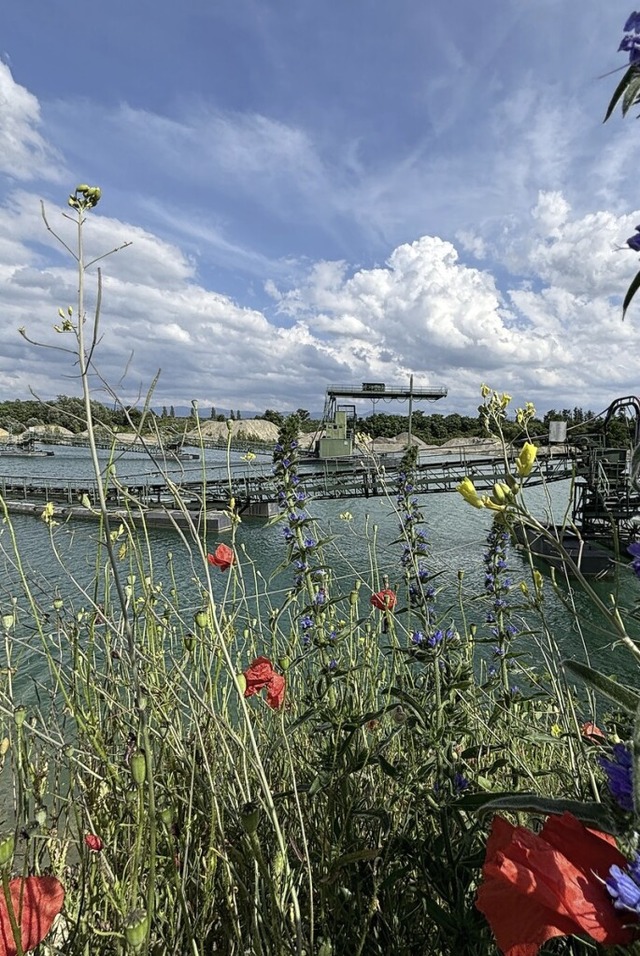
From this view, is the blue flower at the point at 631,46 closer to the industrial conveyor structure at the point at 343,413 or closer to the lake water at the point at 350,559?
the lake water at the point at 350,559

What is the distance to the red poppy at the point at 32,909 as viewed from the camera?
634 mm

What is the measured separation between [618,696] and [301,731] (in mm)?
1665

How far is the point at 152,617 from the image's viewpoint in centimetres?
162

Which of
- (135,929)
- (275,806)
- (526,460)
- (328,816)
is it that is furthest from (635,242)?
(275,806)

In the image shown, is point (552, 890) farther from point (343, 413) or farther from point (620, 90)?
point (343, 413)

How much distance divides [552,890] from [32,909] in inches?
26.0

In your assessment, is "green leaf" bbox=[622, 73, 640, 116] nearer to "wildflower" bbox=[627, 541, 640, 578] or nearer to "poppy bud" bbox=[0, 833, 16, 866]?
"wildflower" bbox=[627, 541, 640, 578]

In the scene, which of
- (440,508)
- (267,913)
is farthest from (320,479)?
(267,913)

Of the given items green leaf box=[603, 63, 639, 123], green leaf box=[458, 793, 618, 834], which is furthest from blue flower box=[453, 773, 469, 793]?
green leaf box=[603, 63, 639, 123]

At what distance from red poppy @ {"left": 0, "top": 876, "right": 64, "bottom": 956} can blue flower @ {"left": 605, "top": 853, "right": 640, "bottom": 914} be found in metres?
0.67

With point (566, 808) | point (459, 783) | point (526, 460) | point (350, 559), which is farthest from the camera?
point (350, 559)

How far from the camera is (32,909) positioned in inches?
26.1

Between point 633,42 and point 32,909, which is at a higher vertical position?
point 633,42

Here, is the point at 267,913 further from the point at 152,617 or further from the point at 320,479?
the point at 320,479
